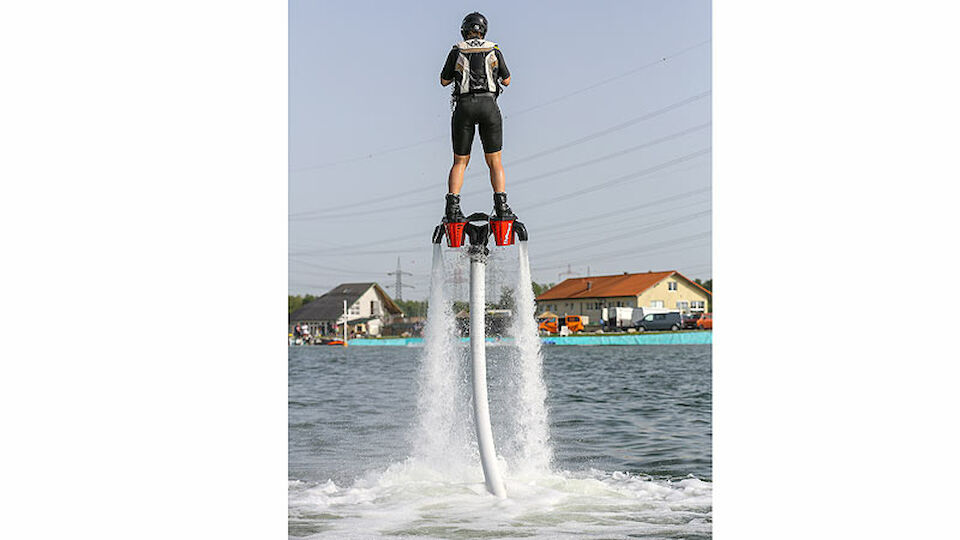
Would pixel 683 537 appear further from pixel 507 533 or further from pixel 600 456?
pixel 600 456

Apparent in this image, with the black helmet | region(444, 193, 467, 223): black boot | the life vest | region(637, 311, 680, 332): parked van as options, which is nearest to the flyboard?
region(444, 193, 467, 223): black boot

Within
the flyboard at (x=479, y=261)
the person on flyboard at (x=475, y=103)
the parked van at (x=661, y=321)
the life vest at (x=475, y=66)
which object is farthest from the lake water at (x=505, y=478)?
the parked van at (x=661, y=321)

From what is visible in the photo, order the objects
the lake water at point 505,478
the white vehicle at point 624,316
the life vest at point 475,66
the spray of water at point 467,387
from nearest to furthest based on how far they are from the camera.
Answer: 1. the life vest at point 475,66
2. the lake water at point 505,478
3. the spray of water at point 467,387
4. the white vehicle at point 624,316

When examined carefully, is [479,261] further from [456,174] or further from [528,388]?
[528,388]

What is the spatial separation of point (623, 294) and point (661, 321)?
161cm

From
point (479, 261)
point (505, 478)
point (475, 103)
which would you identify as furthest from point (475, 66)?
point (505, 478)

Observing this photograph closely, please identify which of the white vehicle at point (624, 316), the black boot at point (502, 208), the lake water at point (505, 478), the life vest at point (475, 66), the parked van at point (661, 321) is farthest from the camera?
the parked van at point (661, 321)

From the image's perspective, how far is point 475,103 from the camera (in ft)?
16.0

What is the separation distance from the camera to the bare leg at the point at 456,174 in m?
4.95

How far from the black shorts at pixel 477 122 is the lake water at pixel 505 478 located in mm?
1075

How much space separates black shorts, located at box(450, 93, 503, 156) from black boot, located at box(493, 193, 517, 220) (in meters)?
0.22

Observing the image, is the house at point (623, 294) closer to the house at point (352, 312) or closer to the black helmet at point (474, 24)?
the house at point (352, 312)

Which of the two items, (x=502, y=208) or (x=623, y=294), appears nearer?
(x=502, y=208)

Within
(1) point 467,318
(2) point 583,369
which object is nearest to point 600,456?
(1) point 467,318
